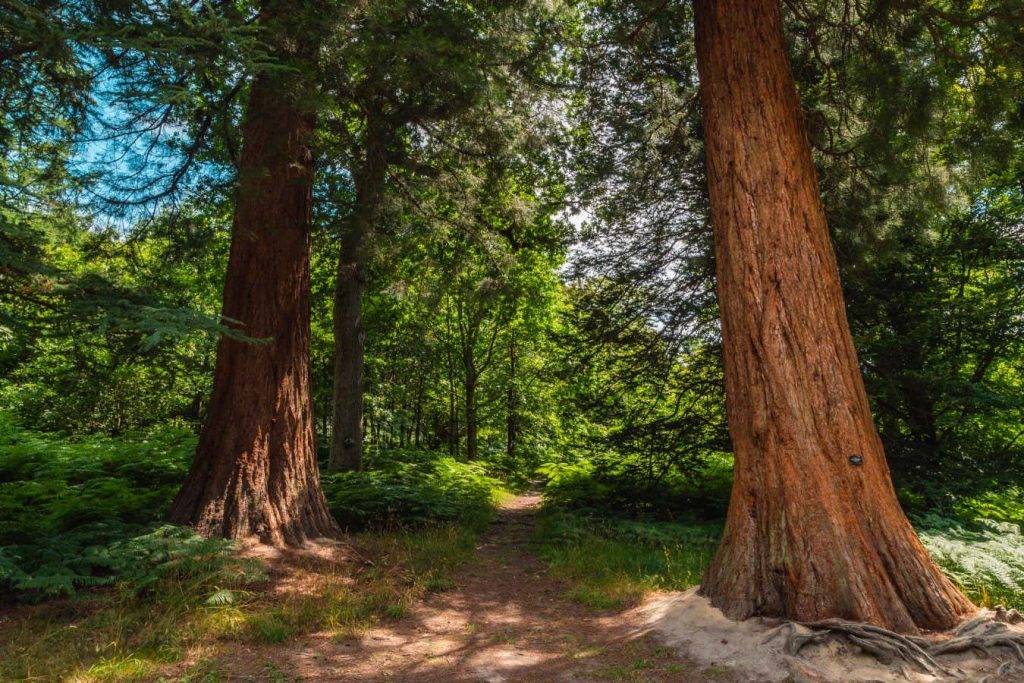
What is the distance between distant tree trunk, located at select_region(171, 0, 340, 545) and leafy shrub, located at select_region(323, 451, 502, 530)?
3.79ft

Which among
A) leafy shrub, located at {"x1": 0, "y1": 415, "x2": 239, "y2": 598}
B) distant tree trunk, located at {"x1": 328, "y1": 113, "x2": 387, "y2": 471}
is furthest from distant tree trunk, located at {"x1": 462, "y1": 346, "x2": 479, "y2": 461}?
leafy shrub, located at {"x1": 0, "y1": 415, "x2": 239, "y2": 598}

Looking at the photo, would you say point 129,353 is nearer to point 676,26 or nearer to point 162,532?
point 162,532

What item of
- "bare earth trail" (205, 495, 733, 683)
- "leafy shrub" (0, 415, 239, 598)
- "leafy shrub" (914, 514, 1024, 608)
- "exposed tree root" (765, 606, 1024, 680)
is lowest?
"bare earth trail" (205, 495, 733, 683)

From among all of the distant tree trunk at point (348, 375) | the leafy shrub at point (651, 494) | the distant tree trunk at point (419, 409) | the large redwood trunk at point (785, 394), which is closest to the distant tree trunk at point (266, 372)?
the distant tree trunk at point (348, 375)

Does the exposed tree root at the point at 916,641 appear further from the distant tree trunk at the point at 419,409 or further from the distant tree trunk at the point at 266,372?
the distant tree trunk at the point at 419,409

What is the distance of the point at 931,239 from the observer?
8.09m

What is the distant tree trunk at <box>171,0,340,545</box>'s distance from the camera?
6090 mm

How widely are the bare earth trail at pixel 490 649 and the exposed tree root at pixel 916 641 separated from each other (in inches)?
24.2

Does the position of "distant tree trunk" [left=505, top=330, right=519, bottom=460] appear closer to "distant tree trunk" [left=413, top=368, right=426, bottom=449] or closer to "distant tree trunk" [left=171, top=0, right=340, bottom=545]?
"distant tree trunk" [left=413, top=368, right=426, bottom=449]

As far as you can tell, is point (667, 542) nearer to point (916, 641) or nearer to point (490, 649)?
point (490, 649)

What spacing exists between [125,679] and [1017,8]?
873 cm

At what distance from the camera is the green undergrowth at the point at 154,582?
A: 3.87m

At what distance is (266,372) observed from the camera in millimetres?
6465

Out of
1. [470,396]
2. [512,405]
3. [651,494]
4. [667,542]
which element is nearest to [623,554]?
[667,542]
